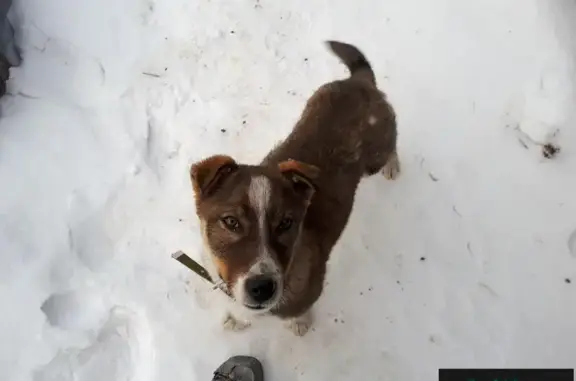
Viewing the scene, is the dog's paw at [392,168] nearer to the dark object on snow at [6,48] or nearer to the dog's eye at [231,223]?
the dog's eye at [231,223]

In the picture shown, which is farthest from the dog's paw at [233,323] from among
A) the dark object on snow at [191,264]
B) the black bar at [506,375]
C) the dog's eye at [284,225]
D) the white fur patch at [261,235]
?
the black bar at [506,375]

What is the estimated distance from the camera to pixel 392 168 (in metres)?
4.02

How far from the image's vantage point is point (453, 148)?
4219 mm

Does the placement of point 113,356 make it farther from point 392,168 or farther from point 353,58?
point 353,58

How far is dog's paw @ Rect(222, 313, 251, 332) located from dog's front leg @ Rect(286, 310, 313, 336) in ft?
0.92

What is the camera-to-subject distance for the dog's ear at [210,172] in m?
2.66

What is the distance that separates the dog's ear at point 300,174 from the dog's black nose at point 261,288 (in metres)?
0.50

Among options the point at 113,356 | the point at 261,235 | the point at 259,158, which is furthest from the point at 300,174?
the point at 113,356

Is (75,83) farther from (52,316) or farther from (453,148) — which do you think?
(453,148)

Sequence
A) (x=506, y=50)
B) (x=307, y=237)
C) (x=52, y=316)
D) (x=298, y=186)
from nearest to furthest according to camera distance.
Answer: (x=298, y=186) → (x=307, y=237) → (x=52, y=316) → (x=506, y=50)

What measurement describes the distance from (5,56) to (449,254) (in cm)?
363

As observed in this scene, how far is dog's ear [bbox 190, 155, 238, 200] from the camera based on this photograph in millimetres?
2660

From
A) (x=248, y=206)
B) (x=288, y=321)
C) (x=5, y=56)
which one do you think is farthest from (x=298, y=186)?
(x=5, y=56)

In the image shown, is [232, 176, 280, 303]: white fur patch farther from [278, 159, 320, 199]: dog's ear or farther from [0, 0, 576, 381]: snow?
[0, 0, 576, 381]: snow
